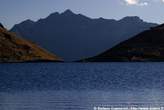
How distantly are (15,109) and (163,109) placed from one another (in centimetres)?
1479

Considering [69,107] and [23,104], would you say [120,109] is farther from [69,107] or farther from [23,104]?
[23,104]

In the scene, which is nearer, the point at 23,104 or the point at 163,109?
the point at 163,109

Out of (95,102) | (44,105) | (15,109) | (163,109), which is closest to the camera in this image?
(163,109)

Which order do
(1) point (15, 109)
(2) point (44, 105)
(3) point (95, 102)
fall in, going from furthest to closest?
(3) point (95, 102)
(2) point (44, 105)
(1) point (15, 109)

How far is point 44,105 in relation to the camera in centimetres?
5775

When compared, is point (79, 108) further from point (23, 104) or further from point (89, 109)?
point (23, 104)

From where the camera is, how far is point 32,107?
55.2 m

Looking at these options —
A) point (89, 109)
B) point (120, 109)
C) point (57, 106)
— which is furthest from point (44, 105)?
point (120, 109)

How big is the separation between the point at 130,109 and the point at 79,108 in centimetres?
664

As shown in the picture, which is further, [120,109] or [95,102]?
[95,102]

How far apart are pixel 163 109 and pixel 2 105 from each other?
1846cm

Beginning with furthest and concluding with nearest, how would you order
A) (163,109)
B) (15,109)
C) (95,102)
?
(95,102) < (15,109) < (163,109)

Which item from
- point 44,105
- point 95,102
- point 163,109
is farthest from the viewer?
point 95,102

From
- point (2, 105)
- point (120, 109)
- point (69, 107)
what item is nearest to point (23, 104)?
point (2, 105)
